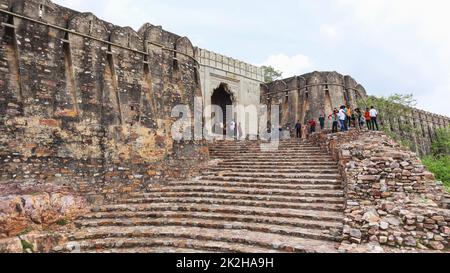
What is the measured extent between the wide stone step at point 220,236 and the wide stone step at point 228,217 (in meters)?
0.41

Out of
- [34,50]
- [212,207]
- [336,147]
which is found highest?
[34,50]

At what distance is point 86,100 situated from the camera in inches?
305

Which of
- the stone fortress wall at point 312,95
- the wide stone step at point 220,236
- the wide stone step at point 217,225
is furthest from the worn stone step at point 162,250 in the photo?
the stone fortress wall at point 312,95

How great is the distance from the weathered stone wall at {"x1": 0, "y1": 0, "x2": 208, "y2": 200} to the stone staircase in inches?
33.9

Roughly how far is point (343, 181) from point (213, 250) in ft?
11.2

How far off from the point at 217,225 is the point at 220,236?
55 cm

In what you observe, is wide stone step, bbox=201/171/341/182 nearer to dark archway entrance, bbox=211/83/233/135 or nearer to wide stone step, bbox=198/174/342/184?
wide stone step, bbox=198/174/342/184

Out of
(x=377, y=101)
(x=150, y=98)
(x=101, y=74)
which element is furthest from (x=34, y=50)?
(x=377, y=101)

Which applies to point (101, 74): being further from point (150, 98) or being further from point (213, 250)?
point (213, 250)

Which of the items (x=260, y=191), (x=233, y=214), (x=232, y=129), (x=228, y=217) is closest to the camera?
(x=228, y=217)

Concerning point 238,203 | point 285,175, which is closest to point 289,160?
point 285,175

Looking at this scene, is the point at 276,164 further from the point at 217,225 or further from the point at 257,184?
the point at 217,225

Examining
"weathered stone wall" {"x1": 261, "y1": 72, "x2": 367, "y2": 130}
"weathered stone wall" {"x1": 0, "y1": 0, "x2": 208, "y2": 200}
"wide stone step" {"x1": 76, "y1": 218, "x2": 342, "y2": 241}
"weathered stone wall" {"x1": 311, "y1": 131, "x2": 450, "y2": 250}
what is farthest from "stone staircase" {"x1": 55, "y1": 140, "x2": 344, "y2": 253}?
"weathered stone wall" {"x1": 261, "y1": 72, "x2": 367, "y2": 130}
